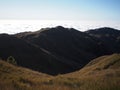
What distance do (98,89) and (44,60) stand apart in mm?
116207

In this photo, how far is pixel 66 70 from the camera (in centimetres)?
12400

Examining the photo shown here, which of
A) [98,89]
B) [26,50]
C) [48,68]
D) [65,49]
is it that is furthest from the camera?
[65,49]

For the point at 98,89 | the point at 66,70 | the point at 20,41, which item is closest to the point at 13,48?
the point at 20,41

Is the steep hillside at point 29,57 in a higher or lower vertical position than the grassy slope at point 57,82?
lower

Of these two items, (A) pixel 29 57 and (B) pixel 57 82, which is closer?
(B) pixel 57 82

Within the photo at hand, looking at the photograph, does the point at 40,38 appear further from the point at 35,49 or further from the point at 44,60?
the point at 44,60

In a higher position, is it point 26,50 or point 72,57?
point 26,50

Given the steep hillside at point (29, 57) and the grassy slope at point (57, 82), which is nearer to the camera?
the grassy slope at point (57, 82)

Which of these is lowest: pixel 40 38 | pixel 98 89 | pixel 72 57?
pixel 72 57

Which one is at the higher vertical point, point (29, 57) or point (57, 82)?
point (57, 82)

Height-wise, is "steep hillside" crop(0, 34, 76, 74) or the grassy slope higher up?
the grassy slope

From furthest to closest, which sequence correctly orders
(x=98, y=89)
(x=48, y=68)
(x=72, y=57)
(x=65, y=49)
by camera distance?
(x=65, y=49)
(x=72, y=57)
(x=48, y=68)
(x=98, y=89)

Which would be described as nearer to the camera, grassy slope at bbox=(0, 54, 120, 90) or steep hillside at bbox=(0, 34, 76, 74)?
grassy slope at bbox=(0, 54, 120, 90)

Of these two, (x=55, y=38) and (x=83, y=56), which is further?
(x=55, y=38)
